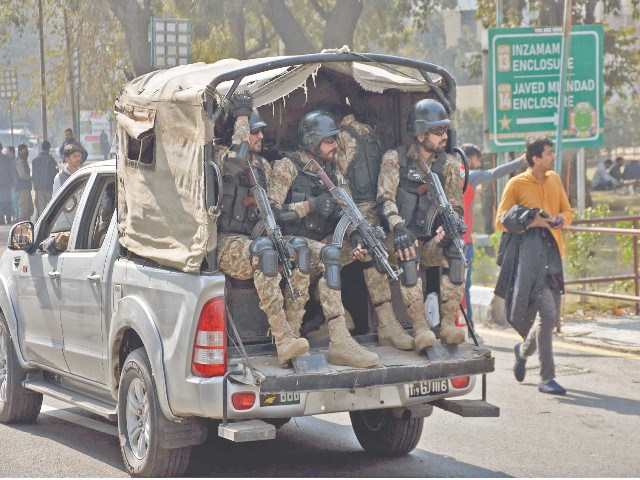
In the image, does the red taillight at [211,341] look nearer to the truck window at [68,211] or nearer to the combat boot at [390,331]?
the combat boot at [390,331]

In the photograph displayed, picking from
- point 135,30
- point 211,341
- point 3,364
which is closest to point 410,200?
point 211,341

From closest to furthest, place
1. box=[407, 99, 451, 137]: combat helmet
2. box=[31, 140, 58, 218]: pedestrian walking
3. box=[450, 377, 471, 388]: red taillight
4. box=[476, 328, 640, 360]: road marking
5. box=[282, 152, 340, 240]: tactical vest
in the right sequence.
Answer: box=[450, 377, 471, 388]: red taillight → box=[282, 152, 340, 240]: tactical vest → box=[407, 99, 451, 137]: combat helmet → box=[476, 328, 640, 360]: road marking → box=[31, 140, 58, 218]: pedestrian walking

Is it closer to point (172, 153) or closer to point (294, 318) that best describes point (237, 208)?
point (172, 153)

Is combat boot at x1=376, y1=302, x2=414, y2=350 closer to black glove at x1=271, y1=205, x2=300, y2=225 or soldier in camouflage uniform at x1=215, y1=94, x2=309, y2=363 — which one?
soldier in camouflage uniform at x1=215, y1=94, x2=309, y2=363

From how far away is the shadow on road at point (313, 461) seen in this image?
6141 millimetres

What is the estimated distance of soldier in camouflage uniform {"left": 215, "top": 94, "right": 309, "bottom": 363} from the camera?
564 centimetres

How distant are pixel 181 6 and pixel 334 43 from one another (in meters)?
4.23

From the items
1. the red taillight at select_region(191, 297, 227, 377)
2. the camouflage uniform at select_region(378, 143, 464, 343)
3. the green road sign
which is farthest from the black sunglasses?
the green road sign

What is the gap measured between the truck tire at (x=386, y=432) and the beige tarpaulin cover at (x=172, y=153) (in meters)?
1.64

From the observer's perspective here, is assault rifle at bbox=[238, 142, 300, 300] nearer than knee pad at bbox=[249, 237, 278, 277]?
No

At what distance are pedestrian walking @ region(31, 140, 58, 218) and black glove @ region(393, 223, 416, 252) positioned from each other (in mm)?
18426

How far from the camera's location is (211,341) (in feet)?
17.7

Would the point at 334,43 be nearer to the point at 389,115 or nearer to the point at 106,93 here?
the point at 106,93

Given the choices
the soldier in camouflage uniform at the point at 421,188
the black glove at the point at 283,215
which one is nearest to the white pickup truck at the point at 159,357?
the soldier in camouflage uniform at the point at 421,188
